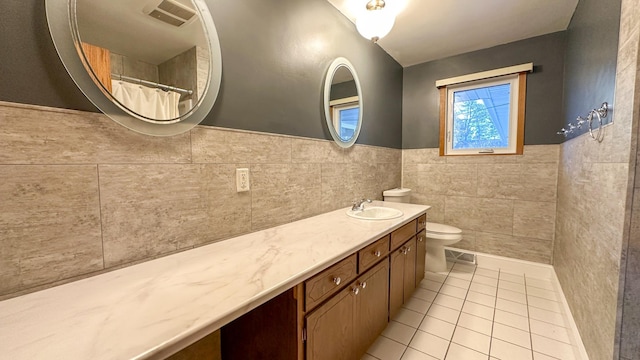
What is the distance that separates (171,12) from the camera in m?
1.05

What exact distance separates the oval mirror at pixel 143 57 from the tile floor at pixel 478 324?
1.73m

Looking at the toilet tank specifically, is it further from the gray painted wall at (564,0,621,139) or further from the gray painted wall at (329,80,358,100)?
the gray painted wall at (564,0,621,139)

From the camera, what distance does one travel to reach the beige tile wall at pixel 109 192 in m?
0.73

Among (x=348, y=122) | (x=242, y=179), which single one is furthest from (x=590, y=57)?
(x=242, y=179)

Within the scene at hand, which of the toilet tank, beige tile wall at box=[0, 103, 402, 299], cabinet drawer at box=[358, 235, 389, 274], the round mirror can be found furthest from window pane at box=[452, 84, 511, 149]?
beige tile wall at box=[0, 103, 402, 299]

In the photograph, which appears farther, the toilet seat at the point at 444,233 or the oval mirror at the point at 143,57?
the toilet seat at the point at 444,233

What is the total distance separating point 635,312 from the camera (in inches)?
38.5

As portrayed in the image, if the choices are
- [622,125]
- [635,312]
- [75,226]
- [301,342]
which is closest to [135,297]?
[75,226]

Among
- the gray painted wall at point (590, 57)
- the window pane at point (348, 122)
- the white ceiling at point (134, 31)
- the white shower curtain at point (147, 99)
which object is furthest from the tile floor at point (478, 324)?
the white ceiling at point (134, 31)

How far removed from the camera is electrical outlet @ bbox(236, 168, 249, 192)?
1296mm

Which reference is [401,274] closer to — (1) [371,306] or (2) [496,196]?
(1) [371,306]

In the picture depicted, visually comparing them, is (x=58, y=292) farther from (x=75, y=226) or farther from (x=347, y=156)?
(x=347, y=156)

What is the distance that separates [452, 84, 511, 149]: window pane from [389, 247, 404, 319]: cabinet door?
197cm

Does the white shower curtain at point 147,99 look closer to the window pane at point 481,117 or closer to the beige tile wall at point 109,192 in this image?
the beige tile wall at point 109,192
